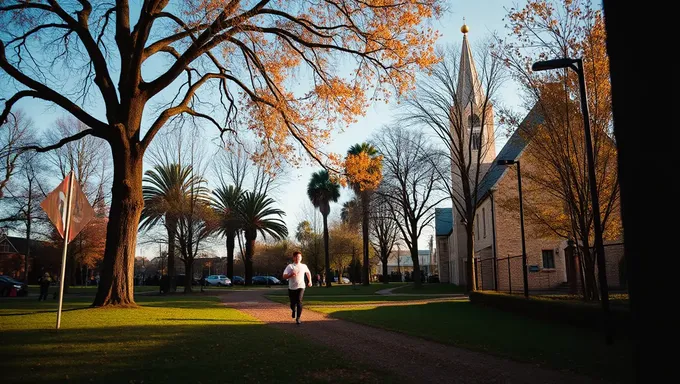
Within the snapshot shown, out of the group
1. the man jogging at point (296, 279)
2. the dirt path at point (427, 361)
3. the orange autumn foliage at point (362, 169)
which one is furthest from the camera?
the orange autumn foliage at point (362, 169)

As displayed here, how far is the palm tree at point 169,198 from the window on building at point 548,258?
82.4 ft

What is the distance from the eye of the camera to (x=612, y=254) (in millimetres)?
16594

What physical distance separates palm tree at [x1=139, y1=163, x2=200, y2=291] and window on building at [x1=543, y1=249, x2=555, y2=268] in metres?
25.1

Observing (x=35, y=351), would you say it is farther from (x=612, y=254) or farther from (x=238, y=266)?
(x=238, y=266)

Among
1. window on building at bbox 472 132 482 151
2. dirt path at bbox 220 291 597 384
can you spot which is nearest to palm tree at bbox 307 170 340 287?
window on building at bbox 472 132 482 151

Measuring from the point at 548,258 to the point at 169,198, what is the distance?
26755 mm

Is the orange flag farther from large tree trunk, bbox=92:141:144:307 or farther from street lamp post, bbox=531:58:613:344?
street lamp post, bbox=531:58:613:344

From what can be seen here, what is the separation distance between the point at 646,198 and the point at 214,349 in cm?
685

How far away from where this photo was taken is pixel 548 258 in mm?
32938

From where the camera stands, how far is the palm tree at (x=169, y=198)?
114 ft

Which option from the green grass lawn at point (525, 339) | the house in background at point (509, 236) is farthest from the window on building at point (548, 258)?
the green grass lawn at point (525, 339)

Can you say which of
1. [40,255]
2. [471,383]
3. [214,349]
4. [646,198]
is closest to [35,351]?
[214,349]

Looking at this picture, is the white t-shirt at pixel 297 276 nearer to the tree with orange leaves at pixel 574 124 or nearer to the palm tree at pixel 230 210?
the tree with orange leaves at pixel 574 124

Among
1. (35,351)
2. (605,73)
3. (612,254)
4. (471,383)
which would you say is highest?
(605,73)
